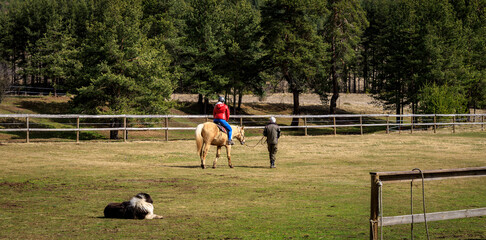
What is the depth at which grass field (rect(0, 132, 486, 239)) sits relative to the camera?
916 centimetres

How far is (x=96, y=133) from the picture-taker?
43.2m

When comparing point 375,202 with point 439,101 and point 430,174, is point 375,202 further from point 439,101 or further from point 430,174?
point 439,101

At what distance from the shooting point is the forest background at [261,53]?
1583 inches

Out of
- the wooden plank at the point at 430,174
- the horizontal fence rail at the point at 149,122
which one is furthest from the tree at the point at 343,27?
the wooden plank at the point at 430,174

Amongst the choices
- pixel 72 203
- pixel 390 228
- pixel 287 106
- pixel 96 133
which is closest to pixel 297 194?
pixel 390 228

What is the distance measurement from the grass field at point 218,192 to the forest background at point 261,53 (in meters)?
13.9

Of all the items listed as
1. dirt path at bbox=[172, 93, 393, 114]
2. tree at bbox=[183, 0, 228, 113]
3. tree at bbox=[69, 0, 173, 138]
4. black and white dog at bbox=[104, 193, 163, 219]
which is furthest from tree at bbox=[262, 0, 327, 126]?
black and white dog at bbox=[104, 193, 163, 219]

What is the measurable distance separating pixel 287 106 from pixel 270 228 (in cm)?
7546

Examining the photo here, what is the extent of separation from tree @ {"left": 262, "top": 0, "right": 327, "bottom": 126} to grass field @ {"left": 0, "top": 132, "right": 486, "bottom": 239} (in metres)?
27.6

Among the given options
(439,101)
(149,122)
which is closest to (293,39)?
(439,101)

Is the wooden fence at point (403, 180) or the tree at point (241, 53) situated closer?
the wooden fence at point (403, 180)

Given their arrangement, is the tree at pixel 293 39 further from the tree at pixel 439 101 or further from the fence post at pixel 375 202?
the fence post at pixel 375 202

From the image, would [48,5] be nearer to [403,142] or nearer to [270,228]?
[403,142]

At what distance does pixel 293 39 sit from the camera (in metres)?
53.2
